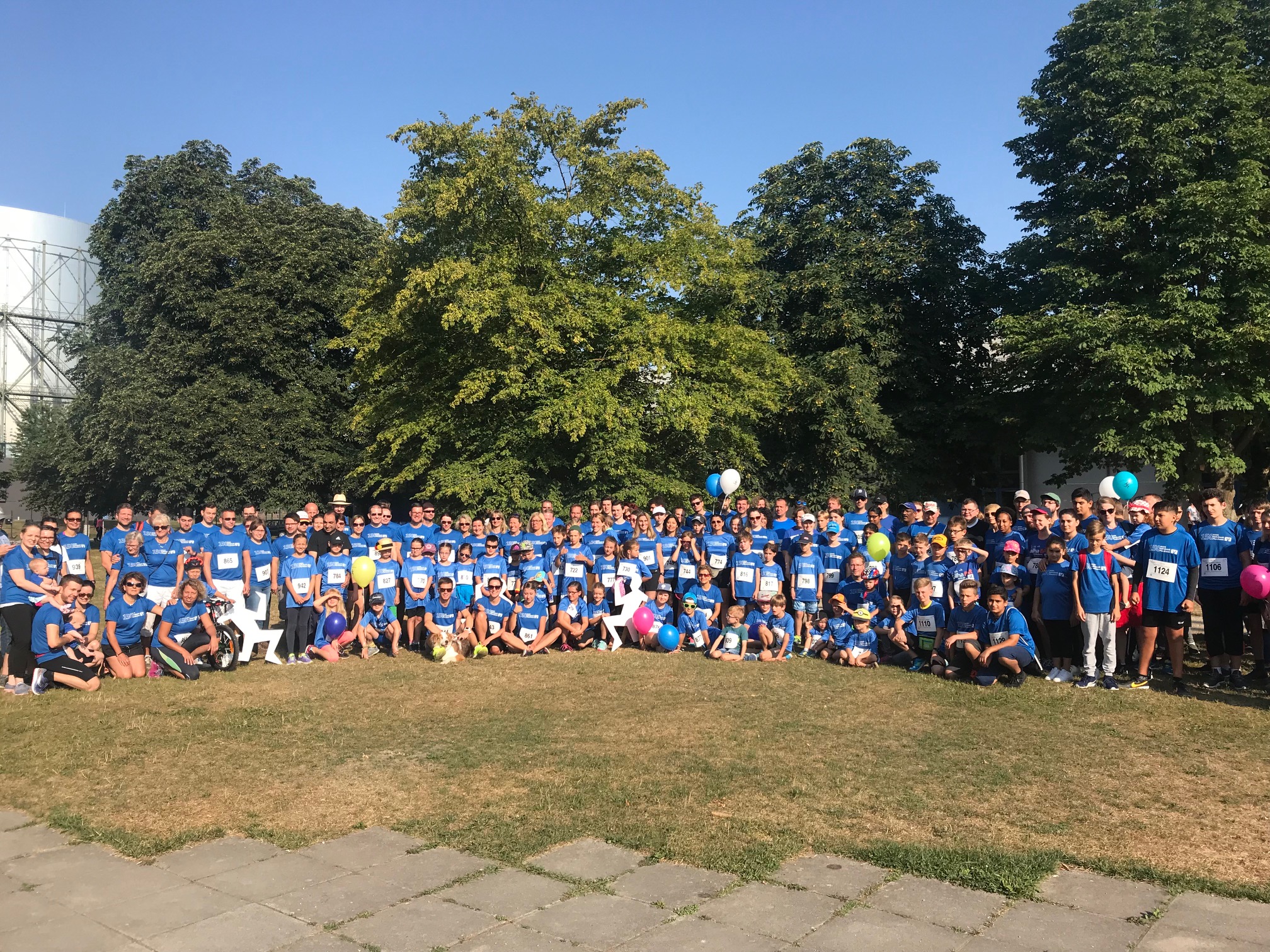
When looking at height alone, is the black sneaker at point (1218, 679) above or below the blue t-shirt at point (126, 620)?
below

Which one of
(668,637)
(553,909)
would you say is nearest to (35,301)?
(668,637)

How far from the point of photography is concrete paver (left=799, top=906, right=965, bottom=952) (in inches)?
165

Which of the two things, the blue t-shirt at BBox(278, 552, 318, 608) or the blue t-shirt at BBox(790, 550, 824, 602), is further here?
the blue t-shirt at BBox(790, 550, 824, 602)

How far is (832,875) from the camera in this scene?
503 cm

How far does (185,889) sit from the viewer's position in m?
4.93

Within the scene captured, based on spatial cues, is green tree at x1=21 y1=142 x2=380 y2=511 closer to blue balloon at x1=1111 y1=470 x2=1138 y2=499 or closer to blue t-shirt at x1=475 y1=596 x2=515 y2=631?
blue t-shirt at x1=475 y1=596 x2=515 y2=631

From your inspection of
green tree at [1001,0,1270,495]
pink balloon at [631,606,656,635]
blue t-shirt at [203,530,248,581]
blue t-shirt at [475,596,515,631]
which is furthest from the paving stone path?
green tree at [1001,0,1270,495]

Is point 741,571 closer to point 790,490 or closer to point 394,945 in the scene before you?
point 394,945

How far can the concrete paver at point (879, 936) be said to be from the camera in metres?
4.18

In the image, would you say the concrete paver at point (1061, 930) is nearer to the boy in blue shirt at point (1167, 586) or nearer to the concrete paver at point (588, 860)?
the concrete paver at point (588, 860)

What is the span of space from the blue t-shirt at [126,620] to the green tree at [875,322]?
18525 millimetres

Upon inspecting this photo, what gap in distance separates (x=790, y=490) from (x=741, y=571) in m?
16.1

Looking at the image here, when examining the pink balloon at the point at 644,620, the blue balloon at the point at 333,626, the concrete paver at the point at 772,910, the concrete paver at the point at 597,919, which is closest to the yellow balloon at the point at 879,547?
the pink balloon at the point at 644,620

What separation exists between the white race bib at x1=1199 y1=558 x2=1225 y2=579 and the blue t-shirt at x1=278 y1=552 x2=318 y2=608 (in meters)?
10.1
